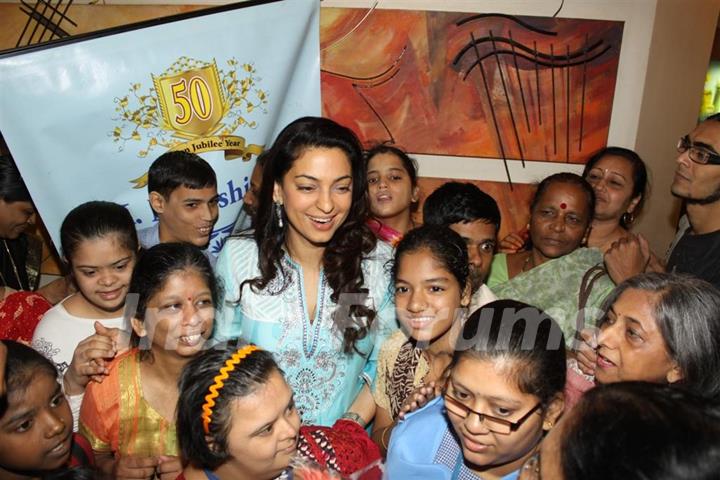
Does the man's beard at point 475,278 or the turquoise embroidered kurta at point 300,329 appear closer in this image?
the turquoise embroidered kurta at point 300,329

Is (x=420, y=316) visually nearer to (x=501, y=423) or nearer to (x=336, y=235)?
(x=336, y=235)

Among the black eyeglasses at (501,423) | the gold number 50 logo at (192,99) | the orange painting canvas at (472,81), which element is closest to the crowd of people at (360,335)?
the black eyeglasses at (501,423)

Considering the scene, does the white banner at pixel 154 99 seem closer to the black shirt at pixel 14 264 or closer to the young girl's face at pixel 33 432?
the black shirt at pixel 14 264

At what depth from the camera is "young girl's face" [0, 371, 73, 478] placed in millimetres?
1434

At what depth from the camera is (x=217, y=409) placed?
1342mm

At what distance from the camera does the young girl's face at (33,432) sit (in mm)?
1434

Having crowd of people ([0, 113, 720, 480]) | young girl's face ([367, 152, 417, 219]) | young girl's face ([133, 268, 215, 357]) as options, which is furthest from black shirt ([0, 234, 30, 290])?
young girl's face ([367, 152, 417, 219])

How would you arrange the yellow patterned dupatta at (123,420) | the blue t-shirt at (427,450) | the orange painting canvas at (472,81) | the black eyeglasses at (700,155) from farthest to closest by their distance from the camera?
the orange painting canvas at (472,81)
the black eyeglasses at (700,155)
the yellow patterned dupatta at (123,420)
the blue t-shirt at (427,450)

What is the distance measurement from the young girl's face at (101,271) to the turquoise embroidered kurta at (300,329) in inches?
16.0

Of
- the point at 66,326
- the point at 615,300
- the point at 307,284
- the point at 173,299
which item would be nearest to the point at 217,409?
the point at 173,299

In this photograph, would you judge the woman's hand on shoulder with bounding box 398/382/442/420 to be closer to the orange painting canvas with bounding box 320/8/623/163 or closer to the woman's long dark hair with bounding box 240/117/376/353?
the woman's long dark hair with bounding box 240/117/376/353

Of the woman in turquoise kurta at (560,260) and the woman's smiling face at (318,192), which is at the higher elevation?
the woman's smiling face at (318,192)

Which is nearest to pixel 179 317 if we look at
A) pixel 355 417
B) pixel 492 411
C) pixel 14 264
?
pixel 355 417

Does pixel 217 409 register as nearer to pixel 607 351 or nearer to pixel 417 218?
pixel 607 351
